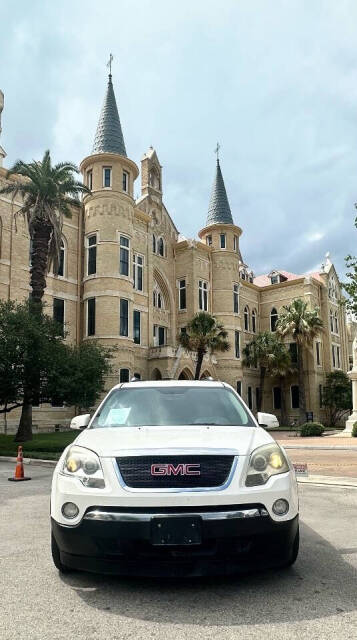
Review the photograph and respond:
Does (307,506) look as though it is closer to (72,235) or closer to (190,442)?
(190,442)

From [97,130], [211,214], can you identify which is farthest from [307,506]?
[211,214]

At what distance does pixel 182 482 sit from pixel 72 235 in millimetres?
31385

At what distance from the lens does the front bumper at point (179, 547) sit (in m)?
3.57

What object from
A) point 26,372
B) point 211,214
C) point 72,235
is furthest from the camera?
point 211,214

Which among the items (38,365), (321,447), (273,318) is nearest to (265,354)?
(273,318)

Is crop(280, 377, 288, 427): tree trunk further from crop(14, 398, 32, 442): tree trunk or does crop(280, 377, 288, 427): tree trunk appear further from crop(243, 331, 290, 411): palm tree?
crop(14, 398, 32, 442): tree trunk

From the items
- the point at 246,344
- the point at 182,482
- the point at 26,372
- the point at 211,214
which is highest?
the point at 211,214

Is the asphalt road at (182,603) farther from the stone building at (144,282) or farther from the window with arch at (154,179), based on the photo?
the window with arch at (154,179)

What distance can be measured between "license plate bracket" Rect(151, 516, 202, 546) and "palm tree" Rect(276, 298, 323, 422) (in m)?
40.8

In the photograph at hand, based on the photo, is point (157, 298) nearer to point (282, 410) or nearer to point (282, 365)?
point (282, 365)

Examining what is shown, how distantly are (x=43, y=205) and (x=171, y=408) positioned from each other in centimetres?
2024

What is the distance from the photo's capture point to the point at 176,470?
3.81m

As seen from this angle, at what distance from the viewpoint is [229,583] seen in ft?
13.1

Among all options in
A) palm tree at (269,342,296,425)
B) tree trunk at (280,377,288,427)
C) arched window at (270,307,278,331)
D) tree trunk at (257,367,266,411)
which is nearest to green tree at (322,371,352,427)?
tree trunk at (280,377,288,427)
